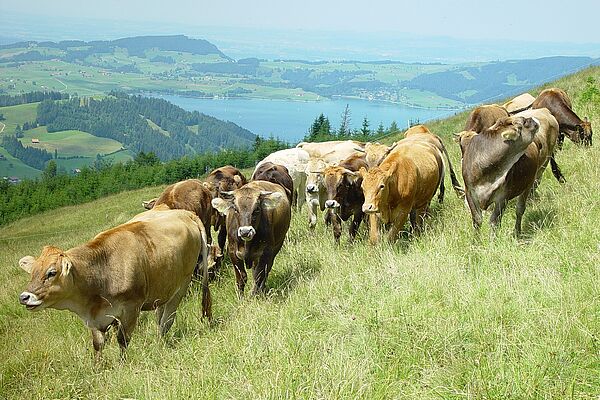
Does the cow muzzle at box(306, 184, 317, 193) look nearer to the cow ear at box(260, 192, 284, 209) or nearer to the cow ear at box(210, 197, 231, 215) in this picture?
the cow ear at box(260, 192, 284, 209)

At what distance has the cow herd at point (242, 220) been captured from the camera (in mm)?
6590

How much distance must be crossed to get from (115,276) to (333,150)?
969 cm

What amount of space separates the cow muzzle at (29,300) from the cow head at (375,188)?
4456mm

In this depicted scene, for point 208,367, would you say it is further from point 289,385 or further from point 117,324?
point 117,324

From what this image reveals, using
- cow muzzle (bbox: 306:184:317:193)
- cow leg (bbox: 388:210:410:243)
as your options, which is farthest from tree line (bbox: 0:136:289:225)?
cow leg (bbox: 388:210:410:243)

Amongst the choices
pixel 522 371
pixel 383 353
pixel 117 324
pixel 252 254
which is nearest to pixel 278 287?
pixel 252 254

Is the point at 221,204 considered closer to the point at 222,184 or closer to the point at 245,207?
the point at 245,207

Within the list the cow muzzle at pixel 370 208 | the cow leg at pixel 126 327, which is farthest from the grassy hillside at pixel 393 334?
the cow muzzle at pixel 370 208

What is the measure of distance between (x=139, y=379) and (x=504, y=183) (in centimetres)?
541

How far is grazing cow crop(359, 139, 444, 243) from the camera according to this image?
8503mm

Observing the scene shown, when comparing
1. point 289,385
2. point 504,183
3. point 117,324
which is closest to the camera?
point 289,385

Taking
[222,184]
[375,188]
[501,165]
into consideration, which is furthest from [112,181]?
[501,165]

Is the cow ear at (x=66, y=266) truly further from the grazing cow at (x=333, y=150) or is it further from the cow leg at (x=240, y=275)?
the grazing cow at (x=333, y=150)

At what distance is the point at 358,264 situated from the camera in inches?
323
